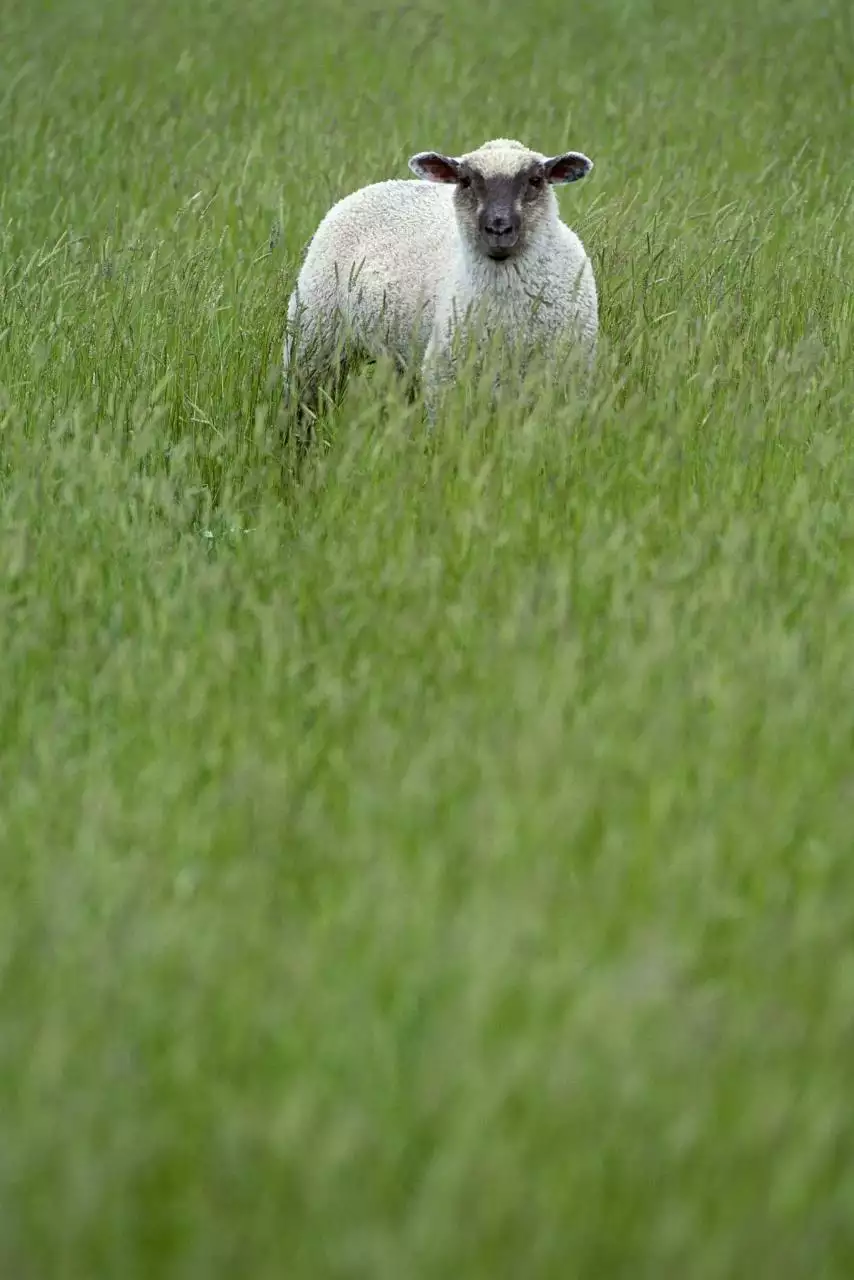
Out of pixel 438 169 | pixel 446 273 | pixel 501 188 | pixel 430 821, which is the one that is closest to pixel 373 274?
pixel 446 273

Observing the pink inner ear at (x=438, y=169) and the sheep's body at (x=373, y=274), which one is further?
the sheep's body at (x=373, y=274)

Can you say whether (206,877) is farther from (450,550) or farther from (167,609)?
(450,550)

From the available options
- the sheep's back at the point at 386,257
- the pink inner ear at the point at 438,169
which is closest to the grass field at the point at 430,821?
the sheep's back at the point at 386,257

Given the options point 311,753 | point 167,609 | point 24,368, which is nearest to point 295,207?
point 24,368

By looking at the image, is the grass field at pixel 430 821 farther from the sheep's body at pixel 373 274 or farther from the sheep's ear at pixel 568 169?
the sheep's ear at pixel 568 169

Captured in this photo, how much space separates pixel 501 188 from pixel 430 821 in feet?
10.6

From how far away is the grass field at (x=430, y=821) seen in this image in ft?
6.48

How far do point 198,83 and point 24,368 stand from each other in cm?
640

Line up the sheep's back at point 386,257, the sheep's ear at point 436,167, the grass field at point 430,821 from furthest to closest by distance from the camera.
Result: 1. the sheep's back at point 386,257
2. the sheep's ear at point 436,167
3. the grass field at point 430,821

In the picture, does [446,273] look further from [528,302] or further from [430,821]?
[430,821]

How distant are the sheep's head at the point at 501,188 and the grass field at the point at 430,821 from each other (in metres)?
0.60

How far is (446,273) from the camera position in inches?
230

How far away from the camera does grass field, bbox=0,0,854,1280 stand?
198cm

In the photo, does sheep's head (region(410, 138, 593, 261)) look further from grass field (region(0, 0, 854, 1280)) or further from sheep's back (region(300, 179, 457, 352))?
grass field (region(0, 0, 854, 1280))
